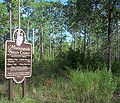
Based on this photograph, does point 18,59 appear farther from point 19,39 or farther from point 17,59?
point 19,39

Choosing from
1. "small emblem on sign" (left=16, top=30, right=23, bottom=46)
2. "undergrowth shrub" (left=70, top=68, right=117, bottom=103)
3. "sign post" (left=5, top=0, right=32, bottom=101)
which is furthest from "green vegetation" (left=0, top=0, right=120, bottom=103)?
"small emblem on sign" (left=16, top=30, right=23, bottom=46)

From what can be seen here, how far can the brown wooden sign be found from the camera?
4.65 metres

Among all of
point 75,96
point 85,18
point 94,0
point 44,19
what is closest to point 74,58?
point 85,18

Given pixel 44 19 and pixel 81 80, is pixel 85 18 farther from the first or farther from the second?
pixel 44 19

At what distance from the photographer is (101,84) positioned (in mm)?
4738

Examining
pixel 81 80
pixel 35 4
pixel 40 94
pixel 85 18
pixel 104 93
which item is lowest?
pixel 40 94

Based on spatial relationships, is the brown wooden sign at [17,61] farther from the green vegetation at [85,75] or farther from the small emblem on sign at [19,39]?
the green vegetation at [85,75]

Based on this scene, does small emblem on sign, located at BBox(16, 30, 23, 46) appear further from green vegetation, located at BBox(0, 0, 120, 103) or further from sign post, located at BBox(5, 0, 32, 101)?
green vegetation, located at BBox(0, 0, 120, 103)

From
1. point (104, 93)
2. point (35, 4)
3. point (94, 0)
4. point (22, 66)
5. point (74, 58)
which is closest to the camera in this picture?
point (104, 93)

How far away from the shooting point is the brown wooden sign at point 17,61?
4.65 meters

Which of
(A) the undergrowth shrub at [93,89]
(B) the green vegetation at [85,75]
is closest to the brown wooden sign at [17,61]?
(B) the green vegetation at [85,75]

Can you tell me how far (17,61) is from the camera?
15.9ft

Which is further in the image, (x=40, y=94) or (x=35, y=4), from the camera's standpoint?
(x=35, y=4)

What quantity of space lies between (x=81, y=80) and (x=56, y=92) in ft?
4.05
